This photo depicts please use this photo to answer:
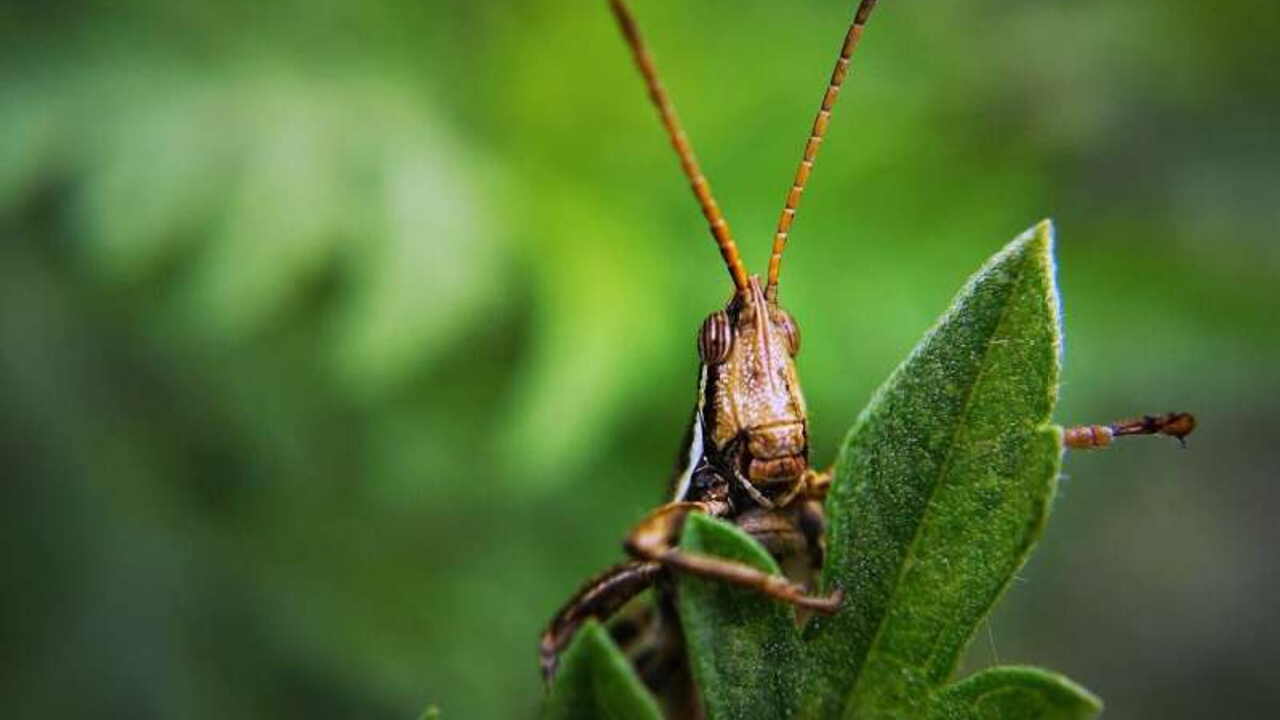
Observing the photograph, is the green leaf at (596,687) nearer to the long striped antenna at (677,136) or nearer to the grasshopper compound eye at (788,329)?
the long striped antenna at (677,136)

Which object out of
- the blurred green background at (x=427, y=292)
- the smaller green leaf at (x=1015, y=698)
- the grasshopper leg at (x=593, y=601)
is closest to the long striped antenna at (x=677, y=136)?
the grasshopper leg at (x=593, y=601)

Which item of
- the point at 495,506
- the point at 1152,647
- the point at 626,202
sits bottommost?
the point at 1152,647

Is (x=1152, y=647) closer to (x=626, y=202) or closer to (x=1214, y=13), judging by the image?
(x=1214, y=13)

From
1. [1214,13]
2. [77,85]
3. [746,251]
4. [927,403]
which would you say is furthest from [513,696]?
[1214,13]

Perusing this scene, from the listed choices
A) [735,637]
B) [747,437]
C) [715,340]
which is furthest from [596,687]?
[715,340]

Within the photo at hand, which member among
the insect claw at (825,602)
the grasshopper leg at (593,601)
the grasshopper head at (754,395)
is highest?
the grasshopper head at (754,395)

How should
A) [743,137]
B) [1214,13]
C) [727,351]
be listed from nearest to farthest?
[727,351]
[743,137]
[1214,13]

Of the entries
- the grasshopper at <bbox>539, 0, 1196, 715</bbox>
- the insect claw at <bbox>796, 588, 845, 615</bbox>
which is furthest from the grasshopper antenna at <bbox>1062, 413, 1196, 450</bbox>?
the insect claw at <bbox>796, 588, 845, 615</bbox>
